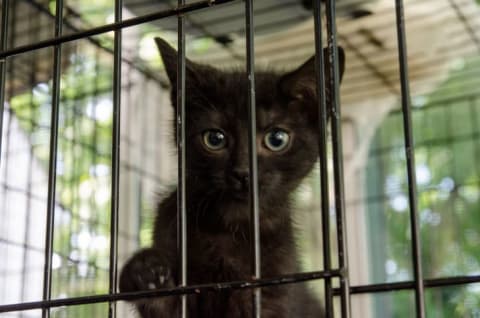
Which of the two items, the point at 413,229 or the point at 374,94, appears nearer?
the point at 413,229

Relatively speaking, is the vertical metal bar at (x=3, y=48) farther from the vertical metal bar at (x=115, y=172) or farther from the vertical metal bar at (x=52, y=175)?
the vertical metal bar at (x=115, y=172)

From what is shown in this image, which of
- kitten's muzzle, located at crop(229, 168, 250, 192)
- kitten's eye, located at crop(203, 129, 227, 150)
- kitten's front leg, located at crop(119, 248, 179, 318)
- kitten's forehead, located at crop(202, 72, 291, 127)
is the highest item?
kitten's forehead, located at crop(202, 72, 291, 127)

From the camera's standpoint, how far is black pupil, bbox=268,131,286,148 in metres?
1.58

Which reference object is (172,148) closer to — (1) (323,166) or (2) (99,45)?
(2) (99,45)

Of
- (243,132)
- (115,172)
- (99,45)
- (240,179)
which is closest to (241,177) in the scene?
(240,179)

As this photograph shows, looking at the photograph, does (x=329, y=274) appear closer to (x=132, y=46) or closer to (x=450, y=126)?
(x=132, y=46)

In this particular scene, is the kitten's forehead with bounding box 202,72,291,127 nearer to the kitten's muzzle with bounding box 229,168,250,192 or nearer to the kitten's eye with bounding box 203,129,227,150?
the kitten's eye with bounding box 203,129,227,150

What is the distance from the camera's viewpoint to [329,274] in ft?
2.80

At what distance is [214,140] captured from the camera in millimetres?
1549

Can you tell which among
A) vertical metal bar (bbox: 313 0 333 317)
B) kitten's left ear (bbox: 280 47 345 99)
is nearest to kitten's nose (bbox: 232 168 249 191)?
kitten's left ear (bbox: 280 47 345 99)

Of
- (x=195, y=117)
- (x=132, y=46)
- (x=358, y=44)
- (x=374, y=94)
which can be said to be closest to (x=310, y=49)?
(x=358, y=44)

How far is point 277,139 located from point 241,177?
219 mm

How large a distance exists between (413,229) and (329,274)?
0.11m

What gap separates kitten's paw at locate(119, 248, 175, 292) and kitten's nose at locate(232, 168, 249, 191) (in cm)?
21
